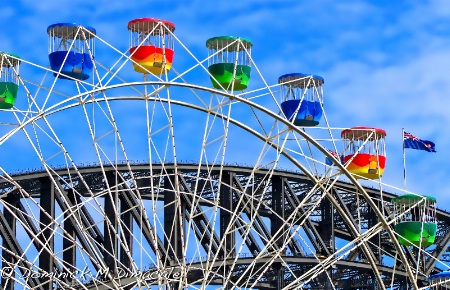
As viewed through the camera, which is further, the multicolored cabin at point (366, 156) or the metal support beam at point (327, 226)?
the metal support beam at point (327, 226)

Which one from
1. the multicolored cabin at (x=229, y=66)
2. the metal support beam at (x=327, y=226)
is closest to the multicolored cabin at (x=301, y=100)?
the multicolored cabin at (x=229, y=66)

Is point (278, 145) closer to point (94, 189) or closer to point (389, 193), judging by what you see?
point (94, 189)

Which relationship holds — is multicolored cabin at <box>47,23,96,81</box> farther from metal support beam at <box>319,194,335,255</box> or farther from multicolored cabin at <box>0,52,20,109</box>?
metal support beam at <box>319,194,335,255</box>

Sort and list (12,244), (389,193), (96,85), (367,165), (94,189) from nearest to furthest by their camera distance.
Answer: (96,85), (367,165), (12,244), (94,189), (389,193)

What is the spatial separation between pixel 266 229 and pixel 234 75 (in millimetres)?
42885

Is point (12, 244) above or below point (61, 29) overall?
below

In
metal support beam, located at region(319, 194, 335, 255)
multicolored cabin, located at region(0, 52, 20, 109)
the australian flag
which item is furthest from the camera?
metal support beam, located at region(319, 194, 335, 255)

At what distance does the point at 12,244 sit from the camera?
90.2m

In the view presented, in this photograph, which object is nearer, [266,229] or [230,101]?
[230,101]

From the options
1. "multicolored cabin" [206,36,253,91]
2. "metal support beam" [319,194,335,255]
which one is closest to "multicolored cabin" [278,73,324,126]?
"multicolored cabin" [206,36,253,91]

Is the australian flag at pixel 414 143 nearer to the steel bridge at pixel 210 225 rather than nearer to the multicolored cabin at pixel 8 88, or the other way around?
the steel bridge at pixel 210 225

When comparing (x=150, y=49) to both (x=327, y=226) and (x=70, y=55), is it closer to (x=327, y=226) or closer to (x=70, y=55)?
(x=70, y=55)

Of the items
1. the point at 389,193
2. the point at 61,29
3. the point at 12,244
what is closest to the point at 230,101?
the point at 61,29

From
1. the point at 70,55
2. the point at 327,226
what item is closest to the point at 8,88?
the point at 70,55
